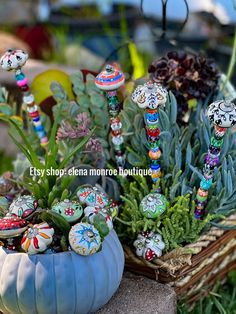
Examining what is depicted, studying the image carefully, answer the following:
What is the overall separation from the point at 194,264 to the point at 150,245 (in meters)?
0.12

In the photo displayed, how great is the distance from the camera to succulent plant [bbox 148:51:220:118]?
124 cm

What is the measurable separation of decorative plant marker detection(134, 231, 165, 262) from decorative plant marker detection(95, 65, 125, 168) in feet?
0.57

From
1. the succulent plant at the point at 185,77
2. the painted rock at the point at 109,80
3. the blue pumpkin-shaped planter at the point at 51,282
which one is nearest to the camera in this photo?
the blue pumpkin-shaped planter at the point at 51,282

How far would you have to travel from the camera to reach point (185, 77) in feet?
4.10

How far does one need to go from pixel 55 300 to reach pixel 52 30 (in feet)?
7.74

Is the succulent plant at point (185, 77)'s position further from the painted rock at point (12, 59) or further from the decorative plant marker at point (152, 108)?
the painted rock at point (12, 59)

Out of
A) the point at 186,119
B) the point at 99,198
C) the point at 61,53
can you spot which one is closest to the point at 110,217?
the point at 99,198

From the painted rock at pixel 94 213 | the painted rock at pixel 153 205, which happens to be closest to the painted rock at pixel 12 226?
→ the painted rock at pixel 94 213

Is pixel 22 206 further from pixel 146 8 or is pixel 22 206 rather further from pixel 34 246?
pixel 146 8

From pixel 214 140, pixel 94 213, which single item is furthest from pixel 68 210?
pixel 214 140

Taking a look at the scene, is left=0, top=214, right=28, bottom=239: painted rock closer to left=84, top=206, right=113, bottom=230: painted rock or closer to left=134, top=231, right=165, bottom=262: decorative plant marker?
left=84, top=206, right=113, bottom=230: painted rock

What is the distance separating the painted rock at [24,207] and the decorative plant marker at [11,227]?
12mm

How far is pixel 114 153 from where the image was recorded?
1227mm

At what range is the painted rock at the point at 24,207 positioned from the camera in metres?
1.00
